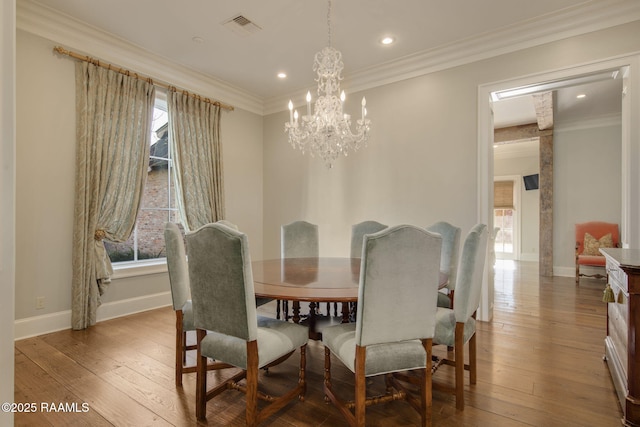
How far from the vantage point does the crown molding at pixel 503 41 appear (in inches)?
109

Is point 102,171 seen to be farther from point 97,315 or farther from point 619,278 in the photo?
point 619,278

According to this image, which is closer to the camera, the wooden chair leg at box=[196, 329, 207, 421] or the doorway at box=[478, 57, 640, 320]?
the wooden chair leg at box=[196, 329, 207, 421]

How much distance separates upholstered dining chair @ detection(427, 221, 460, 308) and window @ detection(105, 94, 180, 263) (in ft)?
10.9

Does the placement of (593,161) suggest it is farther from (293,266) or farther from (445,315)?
(293,266)

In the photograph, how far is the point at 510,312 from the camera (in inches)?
146

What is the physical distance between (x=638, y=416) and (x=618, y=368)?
0.42 m

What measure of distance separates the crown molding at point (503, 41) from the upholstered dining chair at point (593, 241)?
13.0ft

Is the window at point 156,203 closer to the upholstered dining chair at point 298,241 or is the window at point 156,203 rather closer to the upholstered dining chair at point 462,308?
the upholstered dining chair at point 298,241

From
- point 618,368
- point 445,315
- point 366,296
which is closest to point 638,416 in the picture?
point 618,368

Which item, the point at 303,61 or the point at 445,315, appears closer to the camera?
the point at 445,315

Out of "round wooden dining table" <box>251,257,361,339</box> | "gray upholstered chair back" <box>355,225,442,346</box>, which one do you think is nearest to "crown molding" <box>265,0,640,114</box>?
"round wooden dining table" <box>251,257,361,339</box>

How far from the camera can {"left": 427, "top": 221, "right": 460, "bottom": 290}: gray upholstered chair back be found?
8.84ft

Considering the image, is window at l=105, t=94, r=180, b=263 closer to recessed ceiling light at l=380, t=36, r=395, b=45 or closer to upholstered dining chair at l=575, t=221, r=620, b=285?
recessed ceiling light at l=380, t=36, r=395, b=45

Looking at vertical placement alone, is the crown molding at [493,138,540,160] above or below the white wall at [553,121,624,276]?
above
